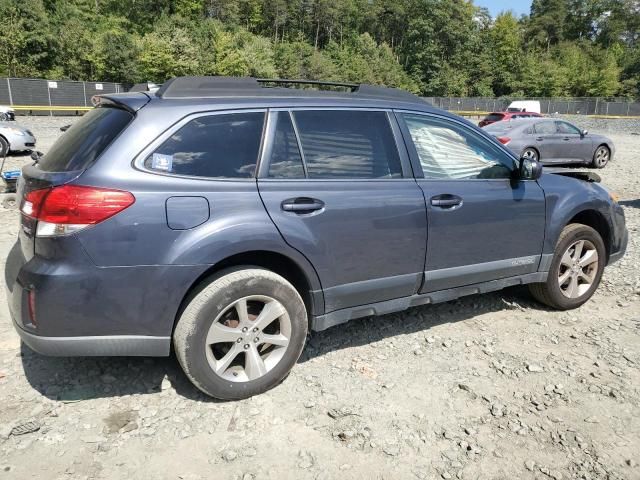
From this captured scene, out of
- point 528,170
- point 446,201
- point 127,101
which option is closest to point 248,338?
point 127,101

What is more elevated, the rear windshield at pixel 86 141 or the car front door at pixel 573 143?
the rear windshield at pixel 86 141

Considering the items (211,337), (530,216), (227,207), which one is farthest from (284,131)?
(530,216)

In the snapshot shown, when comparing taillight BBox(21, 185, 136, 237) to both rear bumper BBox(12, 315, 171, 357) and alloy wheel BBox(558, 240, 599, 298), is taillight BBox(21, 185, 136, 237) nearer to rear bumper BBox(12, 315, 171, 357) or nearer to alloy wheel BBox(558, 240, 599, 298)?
rear bumper BBox(12, 315, 171, 357)

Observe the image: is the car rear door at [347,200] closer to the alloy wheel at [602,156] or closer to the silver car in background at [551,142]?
the silver car in background at [551,142]

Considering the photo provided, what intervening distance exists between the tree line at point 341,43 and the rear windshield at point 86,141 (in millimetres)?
47225

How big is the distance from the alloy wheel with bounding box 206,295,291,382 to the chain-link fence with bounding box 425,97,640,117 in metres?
54.7

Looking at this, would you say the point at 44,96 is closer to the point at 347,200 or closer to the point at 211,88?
the point at 211,88

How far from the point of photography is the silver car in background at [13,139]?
39.9 feet

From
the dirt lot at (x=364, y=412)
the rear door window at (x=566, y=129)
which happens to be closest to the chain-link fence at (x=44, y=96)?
the rear door window at (x=566, y=129)

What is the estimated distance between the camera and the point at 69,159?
9.61 feet

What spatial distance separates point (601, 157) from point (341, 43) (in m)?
101

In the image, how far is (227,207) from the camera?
2.94m

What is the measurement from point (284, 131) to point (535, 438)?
2264mm

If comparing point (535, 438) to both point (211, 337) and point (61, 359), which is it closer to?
point (211, 337)
